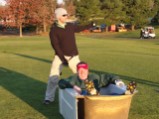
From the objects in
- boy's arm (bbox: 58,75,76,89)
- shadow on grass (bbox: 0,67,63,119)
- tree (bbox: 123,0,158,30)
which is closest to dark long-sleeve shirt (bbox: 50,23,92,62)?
shadow on grass (bbox: 0,67,63,119)

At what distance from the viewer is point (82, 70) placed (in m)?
7.21

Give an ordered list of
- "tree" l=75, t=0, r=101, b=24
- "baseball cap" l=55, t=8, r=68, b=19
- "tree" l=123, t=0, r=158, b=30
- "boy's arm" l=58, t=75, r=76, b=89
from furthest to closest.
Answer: "tree" l=123, t=0, r=158, b=30
"tree" l=75, t=0, r=101, b=24
"baseball cap" l=55, t=8, r=68, b=19
"boy's arm" l=58, t=75, r=76, b=89

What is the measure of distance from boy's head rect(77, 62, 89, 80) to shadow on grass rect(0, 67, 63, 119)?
1.08 m

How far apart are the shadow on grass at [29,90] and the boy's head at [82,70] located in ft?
3.54

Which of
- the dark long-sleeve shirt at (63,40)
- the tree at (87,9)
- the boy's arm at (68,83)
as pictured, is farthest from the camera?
the tree at (87,9)

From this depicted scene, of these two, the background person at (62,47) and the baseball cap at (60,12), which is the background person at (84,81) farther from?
the baseball cap at (60,12)

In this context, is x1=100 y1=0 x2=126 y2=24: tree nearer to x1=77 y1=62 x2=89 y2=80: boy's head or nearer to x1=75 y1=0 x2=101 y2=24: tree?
x1=75 y1=0 x2=101 y2=24: tree

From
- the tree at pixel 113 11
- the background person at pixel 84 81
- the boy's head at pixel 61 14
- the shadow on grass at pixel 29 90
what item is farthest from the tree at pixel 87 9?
the background person at pixel 84 81

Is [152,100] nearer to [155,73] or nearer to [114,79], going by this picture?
[114,79]

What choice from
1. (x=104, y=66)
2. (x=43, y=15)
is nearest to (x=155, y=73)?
(x=104, y=66)

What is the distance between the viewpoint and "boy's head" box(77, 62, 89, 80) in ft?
23.4

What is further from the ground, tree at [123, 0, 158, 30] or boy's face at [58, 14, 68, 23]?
boy's face at [58, 14, 68, 23]

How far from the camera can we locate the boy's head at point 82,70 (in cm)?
713

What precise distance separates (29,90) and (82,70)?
4.13 metres
